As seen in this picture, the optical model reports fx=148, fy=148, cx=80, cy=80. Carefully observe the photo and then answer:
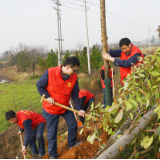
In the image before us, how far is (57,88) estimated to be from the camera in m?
2.72

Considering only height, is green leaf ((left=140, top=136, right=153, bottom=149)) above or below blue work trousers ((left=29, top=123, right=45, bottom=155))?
above

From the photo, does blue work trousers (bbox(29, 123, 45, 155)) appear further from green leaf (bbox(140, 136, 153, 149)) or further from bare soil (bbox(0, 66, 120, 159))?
green leaf (bbox(140, 136, 153, 149))

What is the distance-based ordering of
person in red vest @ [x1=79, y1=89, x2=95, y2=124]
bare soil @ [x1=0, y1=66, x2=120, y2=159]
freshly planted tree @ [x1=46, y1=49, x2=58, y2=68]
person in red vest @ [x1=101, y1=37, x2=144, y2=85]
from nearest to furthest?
bare soil @ [x1=0, y1=66, x2=120, y2=159] < person in red vest @ [x1=101, y1=37, x2=144, y2=85] < person in red vest @ [x1=79, y1=89, x2=95, y2=124] < freshly planted tree @ [x1=46, y1=49, x2=58, y2=68]

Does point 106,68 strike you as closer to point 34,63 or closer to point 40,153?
point 40,153

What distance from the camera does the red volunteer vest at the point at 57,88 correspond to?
269cm

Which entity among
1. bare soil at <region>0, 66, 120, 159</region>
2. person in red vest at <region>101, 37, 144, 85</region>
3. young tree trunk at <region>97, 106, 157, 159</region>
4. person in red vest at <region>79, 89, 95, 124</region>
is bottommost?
bare soil at <region>0, 66, 120, 159</region>

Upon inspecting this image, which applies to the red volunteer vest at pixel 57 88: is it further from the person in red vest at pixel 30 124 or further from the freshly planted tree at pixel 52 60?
the freshly planted tree at pixel 52 60

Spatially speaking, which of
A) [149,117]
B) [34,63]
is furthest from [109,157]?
[34,63]

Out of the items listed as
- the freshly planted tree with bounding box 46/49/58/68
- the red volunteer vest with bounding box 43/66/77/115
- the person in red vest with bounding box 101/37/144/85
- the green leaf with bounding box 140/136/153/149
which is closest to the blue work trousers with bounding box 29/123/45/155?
the red volunteer vest with bounding box 43/66/77/115

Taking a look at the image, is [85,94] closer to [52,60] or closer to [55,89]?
[55,89]

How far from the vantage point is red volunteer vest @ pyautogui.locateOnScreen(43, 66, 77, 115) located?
269 cm

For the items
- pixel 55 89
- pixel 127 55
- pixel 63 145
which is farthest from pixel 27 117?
pixel 127 55

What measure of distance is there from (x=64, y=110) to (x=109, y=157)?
1.90 meters

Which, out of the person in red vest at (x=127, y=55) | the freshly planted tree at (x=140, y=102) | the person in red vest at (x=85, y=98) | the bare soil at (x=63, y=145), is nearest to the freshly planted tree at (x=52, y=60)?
the bare soil at (x=63, y=145)
